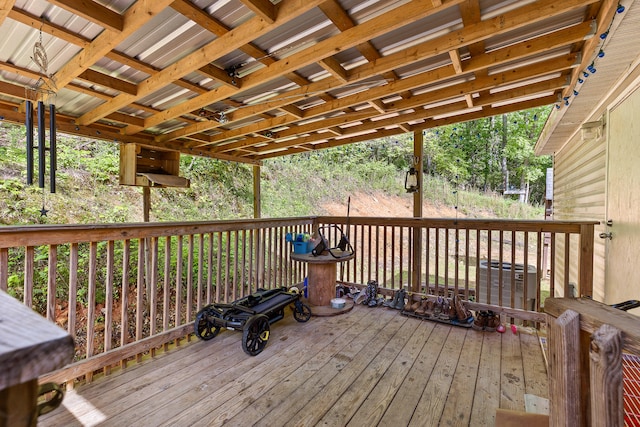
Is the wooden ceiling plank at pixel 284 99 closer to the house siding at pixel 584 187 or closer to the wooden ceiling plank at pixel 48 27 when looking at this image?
the wooden ceiling plank at pixel 48 27

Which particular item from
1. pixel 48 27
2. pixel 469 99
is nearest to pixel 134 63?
pixel 48 27

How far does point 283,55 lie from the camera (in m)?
2.57

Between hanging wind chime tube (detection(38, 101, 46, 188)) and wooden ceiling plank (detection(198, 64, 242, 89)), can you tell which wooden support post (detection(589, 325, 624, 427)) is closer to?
hanging wind chime tube (detection(38, 101, 46, 188))

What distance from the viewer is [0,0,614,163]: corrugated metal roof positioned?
6.51ft

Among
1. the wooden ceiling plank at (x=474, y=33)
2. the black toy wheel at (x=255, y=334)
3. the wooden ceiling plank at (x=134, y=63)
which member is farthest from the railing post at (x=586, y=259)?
the wooden ceiling plank at (x=134, y=63)

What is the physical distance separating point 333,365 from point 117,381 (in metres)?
1.63

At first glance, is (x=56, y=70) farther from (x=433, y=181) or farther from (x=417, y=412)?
(x=433, y=181)

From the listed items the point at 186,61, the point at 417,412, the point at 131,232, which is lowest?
the point at 417,412

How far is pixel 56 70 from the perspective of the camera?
272cm

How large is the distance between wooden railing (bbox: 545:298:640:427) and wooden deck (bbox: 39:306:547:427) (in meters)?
1.24

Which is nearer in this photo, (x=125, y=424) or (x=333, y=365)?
(x=125, y=424)

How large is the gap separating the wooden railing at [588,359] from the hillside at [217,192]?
3.08 metres

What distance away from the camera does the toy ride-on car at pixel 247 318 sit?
2730 mm

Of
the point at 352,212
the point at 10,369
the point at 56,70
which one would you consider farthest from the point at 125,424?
the point at 352,212
